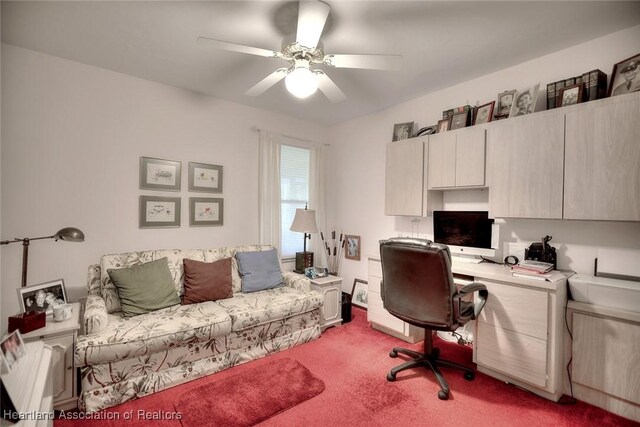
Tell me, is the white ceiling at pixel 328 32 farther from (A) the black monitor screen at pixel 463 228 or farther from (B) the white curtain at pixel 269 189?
(A) the black monitor screen at pixel 463 228

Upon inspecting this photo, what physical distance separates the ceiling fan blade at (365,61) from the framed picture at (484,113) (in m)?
1.20

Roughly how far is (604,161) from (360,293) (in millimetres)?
2819

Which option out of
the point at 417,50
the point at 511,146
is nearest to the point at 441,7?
the point at 417,50

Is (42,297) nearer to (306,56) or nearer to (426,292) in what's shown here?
(306,56)

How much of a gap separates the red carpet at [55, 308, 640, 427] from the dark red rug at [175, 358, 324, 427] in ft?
0.19

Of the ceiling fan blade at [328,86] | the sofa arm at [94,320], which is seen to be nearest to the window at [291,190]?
the ceiling fan blade at [328,86]

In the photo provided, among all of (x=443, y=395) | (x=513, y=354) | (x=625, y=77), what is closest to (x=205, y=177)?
(x=443, y=395)

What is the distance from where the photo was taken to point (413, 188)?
3.06 metres

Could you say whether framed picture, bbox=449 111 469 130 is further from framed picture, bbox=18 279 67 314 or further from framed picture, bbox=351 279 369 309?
framed picture, bbox=18 279 67 314

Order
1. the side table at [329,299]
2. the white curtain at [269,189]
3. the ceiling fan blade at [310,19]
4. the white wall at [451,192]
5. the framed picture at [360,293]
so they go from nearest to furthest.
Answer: the ceiling fan blade at [310,19] < the white wall at [451,192] < the side table at [329,299] < the white curtain at [269,189] < the framed picture at [360,293]

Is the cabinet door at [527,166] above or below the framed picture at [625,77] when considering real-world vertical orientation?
below

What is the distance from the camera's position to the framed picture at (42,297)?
6.41ft

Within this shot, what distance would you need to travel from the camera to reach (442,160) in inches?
111

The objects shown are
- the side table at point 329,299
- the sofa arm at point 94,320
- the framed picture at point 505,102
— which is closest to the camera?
the sofa arm at point 94,320
